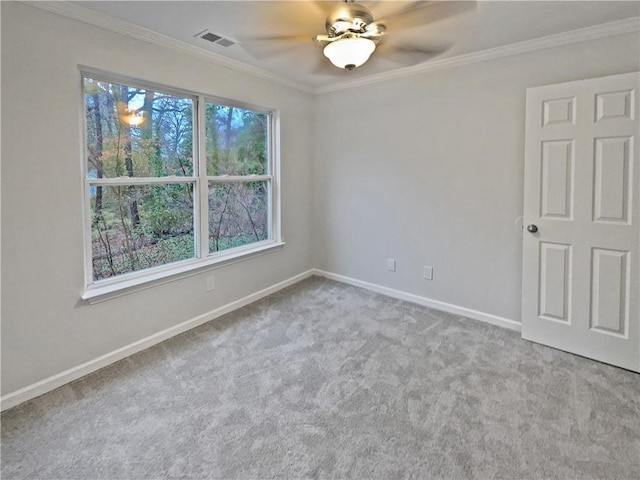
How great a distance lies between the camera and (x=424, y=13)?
221cm

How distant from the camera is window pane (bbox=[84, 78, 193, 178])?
240cm

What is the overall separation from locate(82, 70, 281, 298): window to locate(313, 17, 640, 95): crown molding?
1.40m

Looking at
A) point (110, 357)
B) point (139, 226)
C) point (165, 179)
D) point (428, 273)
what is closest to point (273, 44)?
point (165, 179)

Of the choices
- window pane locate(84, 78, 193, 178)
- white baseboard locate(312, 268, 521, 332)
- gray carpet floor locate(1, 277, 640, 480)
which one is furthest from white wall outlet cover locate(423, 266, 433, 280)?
window pane locate(84, 78, 193, 178)

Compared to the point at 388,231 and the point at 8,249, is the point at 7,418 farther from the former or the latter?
the point at 388,231

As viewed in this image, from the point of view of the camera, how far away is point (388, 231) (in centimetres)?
373

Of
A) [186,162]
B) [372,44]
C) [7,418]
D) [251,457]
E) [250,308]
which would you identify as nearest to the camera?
[251,457]

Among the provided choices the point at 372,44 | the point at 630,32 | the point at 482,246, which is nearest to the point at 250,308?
the point at 482,246

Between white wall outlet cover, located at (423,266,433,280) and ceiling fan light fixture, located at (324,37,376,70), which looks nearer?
ceiling fan light fixture, located at (324,37,376,70)

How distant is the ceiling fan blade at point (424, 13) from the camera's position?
211 cm

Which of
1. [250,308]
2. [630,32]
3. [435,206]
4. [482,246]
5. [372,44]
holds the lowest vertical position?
[250,308]

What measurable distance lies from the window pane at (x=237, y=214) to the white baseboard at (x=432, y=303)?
42.0 inches

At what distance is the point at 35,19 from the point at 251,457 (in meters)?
2.67

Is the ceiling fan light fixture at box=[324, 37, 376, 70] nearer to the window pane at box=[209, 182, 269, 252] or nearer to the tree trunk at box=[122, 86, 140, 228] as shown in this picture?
the tree trunk at box=[122, 86, 140, 228]
